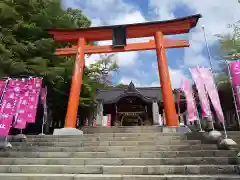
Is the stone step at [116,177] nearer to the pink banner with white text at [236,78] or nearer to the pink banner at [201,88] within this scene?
the pink banner with white text at [236,78]

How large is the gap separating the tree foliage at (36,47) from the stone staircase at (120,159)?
4.94 metres

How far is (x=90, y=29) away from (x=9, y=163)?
8.42 metres

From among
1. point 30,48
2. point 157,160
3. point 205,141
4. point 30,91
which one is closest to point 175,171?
point 157,160

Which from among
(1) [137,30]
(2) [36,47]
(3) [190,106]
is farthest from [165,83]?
(2) [36,47]

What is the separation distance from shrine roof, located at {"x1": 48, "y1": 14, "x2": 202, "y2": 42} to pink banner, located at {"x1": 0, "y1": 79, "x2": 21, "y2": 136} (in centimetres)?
482

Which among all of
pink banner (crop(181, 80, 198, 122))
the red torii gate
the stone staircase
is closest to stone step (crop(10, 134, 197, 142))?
the stone staircase

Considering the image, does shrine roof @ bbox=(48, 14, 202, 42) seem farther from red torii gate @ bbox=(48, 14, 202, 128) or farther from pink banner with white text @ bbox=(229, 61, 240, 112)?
pink banner with white text @ bbox=(229, 61, 240, 112)

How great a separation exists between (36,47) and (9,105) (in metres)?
5.55

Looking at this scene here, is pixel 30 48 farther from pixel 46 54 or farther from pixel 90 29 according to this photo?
pixel 90 29

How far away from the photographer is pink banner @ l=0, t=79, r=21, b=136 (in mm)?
7240

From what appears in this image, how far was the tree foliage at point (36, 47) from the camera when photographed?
434 inches

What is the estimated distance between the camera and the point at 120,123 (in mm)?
20141

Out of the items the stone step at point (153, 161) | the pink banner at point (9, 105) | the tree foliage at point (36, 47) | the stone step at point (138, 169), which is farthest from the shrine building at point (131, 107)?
the stone step at point (138, 169)

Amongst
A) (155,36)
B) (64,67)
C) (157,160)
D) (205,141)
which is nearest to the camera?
(157,160)
